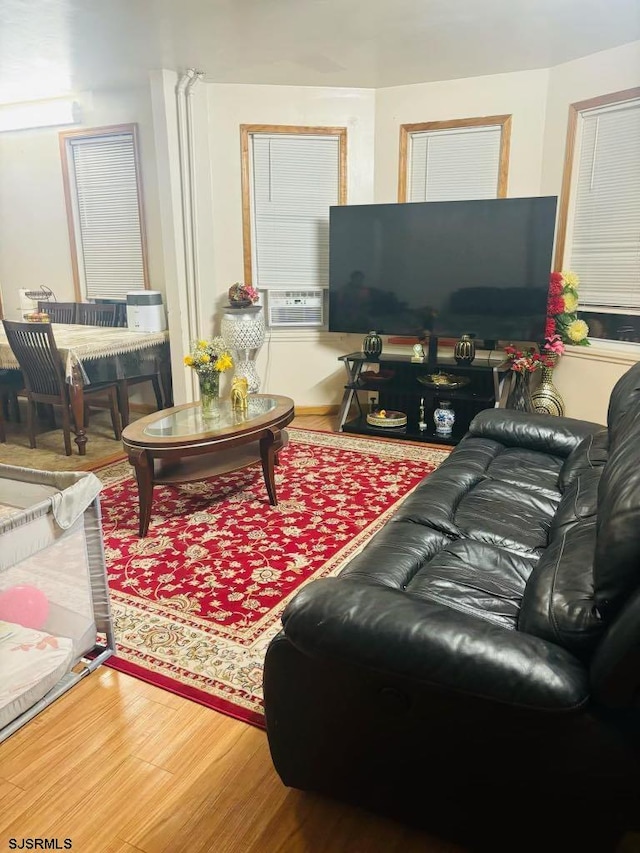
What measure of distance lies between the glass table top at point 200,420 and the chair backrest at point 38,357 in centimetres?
125

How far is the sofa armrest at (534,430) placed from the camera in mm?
2721

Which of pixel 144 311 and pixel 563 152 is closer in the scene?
pixel 563 152

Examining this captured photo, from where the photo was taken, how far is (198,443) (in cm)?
289

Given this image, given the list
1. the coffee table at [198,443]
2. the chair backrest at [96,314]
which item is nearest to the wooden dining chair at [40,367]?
the chair backrest at [96,314]

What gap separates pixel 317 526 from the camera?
10.0ft

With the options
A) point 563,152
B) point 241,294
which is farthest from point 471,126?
point 241,294

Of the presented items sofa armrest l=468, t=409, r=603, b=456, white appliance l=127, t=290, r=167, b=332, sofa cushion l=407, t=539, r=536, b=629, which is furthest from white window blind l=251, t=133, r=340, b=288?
sofa cushion l=407, t=539, r=536, b=629

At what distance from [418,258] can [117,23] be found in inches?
93.8

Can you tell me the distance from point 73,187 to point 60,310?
110 cm

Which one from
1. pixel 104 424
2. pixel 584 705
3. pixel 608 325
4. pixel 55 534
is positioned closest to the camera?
pixel 584 705

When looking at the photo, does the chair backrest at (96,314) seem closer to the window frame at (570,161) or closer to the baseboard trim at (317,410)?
the baseboard trim at (317,410)

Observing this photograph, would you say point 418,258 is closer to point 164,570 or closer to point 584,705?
point 164,570

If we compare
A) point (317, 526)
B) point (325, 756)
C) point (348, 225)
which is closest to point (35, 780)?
point (325, 756)

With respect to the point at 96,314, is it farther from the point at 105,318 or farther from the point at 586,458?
the point at 586,458
